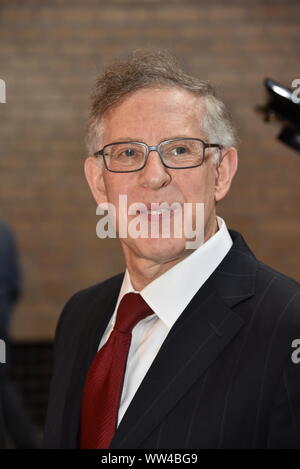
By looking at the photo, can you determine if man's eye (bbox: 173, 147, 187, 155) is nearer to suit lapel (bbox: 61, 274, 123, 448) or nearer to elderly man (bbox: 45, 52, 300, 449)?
elderly man (bbox: 45, 52, 300, 449)

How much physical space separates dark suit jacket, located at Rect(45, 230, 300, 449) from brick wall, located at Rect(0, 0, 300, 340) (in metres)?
3.68

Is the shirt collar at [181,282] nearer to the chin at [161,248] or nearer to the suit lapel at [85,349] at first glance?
the chin at [161,248]

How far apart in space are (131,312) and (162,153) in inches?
12.7

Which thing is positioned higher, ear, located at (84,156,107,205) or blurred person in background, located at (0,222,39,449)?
ear, located at (84,156,107,205)

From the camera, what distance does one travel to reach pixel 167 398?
128 centimetres

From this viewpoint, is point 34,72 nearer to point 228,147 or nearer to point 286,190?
point 286,190

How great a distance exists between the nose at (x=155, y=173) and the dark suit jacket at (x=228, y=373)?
0.67 ft

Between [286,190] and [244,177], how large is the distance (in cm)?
29

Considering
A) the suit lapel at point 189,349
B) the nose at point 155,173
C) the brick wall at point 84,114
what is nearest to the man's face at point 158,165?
the nose at point 155,173

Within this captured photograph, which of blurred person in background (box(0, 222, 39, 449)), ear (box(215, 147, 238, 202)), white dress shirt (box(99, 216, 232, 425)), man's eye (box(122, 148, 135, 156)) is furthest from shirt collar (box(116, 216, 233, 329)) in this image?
blurred person in background (box(0, 222, 39, 449))

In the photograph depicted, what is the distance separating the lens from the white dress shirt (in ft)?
4.66

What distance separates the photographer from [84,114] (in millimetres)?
5105

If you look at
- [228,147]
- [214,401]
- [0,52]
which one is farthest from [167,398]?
[0,52]

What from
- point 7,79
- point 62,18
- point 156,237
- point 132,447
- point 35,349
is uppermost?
point 62,18
